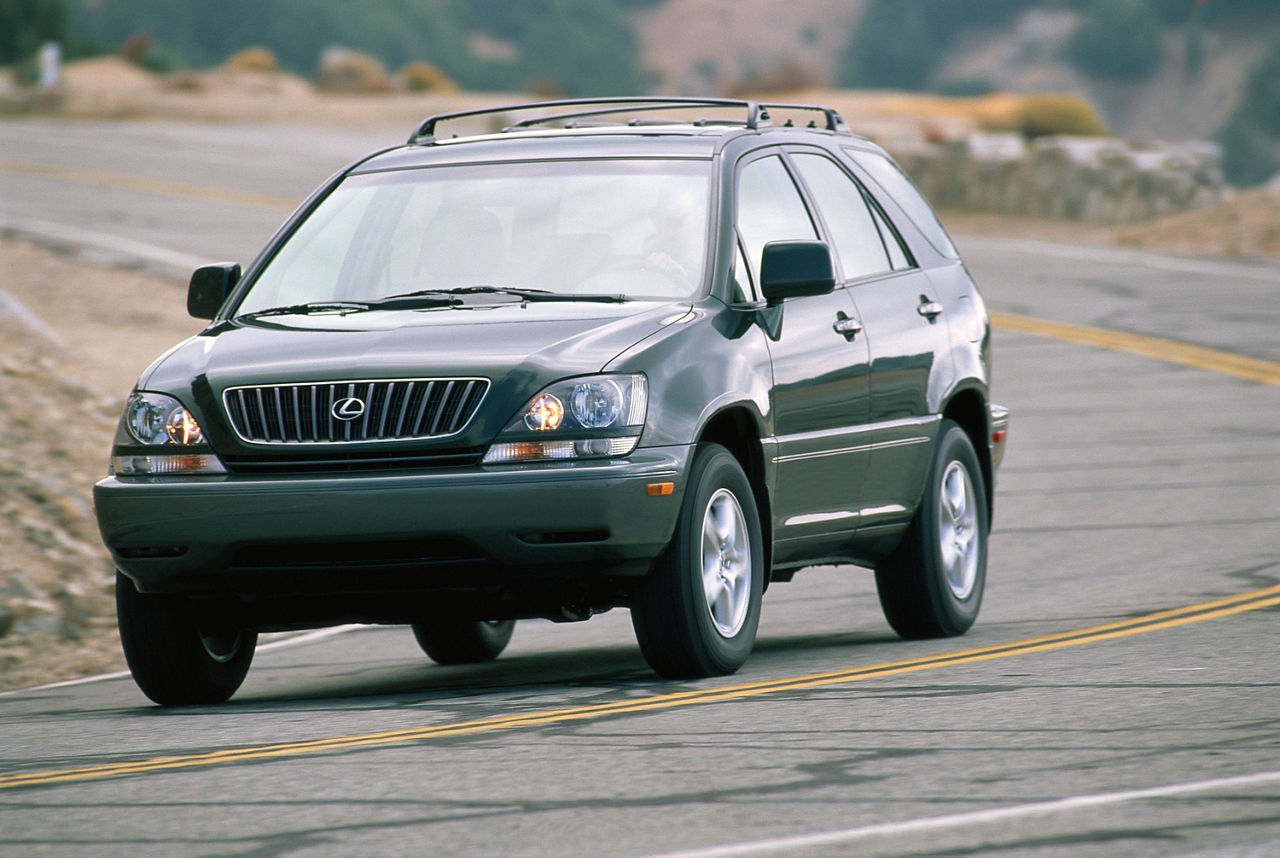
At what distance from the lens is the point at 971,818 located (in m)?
5.06

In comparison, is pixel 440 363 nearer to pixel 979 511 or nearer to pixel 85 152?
pixel 979 511

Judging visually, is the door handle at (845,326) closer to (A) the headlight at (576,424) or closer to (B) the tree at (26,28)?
(A) the headlight at (576,424)

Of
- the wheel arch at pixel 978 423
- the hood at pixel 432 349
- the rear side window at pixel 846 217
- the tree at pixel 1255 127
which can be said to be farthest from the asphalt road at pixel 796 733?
the tree at pixel 1255 127

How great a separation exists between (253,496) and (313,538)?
0.75 ft

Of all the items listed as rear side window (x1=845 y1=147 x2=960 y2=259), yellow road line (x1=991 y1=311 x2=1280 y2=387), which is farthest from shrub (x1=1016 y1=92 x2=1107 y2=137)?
rear side window (x1=845 y1=147 x2=960 y2=259)

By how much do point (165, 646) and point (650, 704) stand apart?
1.73m

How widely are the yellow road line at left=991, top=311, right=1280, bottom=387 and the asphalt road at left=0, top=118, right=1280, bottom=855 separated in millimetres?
5325

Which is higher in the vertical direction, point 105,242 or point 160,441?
point 105,242

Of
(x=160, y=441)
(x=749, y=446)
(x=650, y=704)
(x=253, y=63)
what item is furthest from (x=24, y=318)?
(x=253, y=63)

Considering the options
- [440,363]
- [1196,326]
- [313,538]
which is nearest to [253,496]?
[313,538]

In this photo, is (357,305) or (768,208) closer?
(357,305)

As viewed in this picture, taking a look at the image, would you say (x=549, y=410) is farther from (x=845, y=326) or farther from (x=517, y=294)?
(x=845, y=326)

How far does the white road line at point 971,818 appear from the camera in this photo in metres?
4.80

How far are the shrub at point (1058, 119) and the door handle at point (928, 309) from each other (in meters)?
48.9
